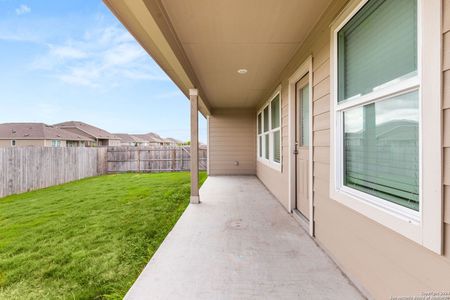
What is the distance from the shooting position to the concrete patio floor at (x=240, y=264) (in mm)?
1766

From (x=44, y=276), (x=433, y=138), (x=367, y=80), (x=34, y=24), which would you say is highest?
(x=34, y=24)

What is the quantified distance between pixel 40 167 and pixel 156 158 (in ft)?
15.5

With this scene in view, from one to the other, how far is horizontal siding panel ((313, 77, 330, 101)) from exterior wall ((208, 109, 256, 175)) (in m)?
5.82

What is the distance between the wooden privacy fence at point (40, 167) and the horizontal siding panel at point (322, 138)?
7207mm

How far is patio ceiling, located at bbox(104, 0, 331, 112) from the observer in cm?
216

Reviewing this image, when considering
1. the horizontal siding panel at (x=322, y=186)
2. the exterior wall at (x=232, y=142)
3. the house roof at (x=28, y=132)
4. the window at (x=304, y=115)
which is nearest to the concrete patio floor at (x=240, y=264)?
the horizontal siding panel at (x=322, y=186)

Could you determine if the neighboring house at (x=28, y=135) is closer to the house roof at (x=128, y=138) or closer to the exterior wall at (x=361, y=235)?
the house roof at (x=128, y=138)

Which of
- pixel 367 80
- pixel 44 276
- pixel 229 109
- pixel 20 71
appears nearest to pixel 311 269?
pixel 367 80

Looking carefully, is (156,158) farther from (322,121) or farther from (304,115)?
Answer: (322,121)

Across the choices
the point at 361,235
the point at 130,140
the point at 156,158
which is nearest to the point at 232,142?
the point at 156,158

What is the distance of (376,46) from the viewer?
1.64 metres

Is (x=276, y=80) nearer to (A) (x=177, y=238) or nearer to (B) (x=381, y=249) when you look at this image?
(A) (x=177, y=238)

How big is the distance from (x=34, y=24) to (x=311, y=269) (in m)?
20.5

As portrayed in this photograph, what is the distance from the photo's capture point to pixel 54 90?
2522 cm
